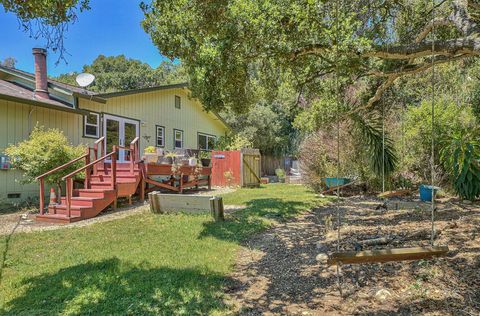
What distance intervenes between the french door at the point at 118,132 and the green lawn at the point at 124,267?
5.98m

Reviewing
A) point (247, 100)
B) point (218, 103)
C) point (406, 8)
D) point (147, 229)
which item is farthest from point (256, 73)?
point (147, 229)

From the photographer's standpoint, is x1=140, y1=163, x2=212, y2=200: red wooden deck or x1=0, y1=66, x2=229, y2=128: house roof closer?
x1=0, y1=66, x2=229, y2=128: house roof

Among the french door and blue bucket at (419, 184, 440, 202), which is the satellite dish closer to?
the french door

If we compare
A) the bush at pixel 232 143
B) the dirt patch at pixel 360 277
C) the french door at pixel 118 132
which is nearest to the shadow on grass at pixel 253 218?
the dirt patch at pixel 360 277

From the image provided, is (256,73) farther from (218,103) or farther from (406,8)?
(406,8)

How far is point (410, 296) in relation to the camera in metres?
3.09

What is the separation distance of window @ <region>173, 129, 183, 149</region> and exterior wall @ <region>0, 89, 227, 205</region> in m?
0.25

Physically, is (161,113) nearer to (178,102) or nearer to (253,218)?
(178,102)

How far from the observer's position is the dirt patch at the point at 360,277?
3.01 metres

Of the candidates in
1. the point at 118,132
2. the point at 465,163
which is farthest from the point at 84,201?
the point at 465,163

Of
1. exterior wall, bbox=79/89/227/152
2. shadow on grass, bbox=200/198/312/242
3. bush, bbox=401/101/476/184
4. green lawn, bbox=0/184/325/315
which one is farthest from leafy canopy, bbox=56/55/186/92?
green lawn, bbox=0/184/325/315

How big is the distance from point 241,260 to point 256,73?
6054 millimetres

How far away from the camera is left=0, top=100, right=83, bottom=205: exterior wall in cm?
896

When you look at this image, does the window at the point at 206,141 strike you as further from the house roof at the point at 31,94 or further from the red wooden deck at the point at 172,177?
the house roof at the point at 31,94
